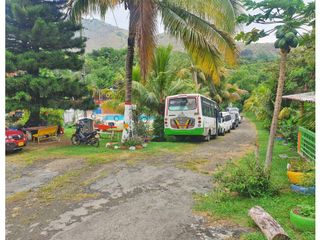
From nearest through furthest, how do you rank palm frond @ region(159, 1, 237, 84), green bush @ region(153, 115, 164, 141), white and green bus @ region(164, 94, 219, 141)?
palm frond @ region(159, 1, 237, 84) < white and green bus @ region(164, 94, 219, 141) < green bush @ region(153, 115, 164, 141)

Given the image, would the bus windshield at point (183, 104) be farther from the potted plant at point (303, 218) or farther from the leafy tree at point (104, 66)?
the leafy tree at point (104, 66)

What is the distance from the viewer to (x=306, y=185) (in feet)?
20.0

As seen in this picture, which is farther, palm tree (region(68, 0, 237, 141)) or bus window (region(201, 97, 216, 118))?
bus window (region(201, 97, 216, 118))

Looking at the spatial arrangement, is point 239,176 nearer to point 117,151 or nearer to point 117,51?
point 117,151

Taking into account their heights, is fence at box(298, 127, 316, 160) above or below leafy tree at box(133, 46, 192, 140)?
below

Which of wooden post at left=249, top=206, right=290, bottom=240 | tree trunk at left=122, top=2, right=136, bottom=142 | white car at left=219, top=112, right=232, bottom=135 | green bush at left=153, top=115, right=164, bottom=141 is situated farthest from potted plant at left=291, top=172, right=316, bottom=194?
white car at left=219, top=112, right=232, bottom=135

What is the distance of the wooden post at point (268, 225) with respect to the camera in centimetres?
421

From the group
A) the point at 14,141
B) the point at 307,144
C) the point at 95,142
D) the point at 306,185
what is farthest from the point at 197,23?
the point at 14,141

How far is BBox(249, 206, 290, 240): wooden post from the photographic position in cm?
421

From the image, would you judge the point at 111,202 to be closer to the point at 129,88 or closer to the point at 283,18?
the point at 283,18

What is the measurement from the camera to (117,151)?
480 inches

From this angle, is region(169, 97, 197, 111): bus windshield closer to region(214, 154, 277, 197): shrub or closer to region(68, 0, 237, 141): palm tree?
region(68, 0, 237, 141): palm tree

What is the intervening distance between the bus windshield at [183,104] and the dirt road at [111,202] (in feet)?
18.7

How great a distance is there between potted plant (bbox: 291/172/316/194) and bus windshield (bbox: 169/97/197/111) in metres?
9.43
